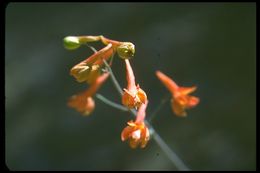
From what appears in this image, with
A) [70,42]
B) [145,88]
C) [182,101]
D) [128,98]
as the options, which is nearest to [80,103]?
[70,42]

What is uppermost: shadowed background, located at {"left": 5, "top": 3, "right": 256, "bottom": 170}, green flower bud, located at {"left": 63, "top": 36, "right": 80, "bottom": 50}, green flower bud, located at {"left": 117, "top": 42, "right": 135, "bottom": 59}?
green flower bud, located at {"left": 117, "top": 42, "right": 135, "bottom": 59}

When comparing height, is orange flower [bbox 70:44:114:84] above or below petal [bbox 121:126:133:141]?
above

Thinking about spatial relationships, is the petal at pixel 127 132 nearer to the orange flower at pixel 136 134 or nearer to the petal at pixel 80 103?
the orange flower at pixel 136 134

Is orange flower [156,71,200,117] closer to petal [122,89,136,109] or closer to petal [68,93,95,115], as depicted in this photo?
petal [68,93,95,115]

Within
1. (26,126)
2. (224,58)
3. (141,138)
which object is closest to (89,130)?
(26,126)

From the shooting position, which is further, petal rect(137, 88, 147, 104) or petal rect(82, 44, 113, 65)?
petal rect(82, 44, 113, 65)

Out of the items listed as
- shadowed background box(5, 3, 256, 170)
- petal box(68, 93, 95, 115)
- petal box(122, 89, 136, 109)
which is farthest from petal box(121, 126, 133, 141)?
shadowed background box(5, 3, 256, 170)

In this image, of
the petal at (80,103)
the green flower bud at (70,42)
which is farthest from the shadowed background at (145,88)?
the green flower bud at (70,42)

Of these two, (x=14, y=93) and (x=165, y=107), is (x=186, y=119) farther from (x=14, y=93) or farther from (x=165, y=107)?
(x=14, y=93)

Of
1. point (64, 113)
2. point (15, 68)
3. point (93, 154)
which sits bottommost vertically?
point (93, 154)
